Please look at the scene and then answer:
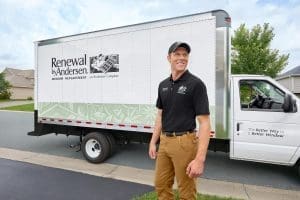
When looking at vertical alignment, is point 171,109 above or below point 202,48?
below

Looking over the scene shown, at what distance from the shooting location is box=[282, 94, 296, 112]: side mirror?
17.1 feet

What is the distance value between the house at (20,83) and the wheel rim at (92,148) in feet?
155

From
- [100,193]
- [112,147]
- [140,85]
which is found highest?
[140,85]

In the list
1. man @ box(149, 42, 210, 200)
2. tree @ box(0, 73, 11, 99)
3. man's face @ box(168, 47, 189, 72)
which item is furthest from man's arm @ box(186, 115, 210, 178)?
tree @ box(0, 73, 11, 99)

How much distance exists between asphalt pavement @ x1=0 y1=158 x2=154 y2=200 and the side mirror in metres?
2.67

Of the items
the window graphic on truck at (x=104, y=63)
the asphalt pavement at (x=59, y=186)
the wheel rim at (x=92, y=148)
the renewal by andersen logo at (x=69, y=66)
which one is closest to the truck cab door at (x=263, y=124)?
the asphalt pavement at (x=59, y=186)

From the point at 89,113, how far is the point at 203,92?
4.55m

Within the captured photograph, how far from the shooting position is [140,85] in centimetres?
645

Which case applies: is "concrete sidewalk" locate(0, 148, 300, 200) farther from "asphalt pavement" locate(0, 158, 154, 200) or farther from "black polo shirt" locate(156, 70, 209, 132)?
"black polo shirt" locate(156, 70, 209, 132)

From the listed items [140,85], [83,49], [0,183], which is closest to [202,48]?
[140,85]

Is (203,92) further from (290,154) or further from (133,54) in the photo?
(133,54)

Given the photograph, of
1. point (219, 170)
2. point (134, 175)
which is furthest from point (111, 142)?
point (219, 170)

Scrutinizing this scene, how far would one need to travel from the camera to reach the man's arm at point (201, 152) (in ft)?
9.32

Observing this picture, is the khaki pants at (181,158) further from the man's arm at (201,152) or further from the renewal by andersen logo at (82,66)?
the renewal by andersen logo at (82,66)
